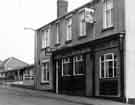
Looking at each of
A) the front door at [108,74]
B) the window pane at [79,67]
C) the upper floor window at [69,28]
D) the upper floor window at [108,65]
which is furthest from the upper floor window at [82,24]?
the upper floor window at [108,65]

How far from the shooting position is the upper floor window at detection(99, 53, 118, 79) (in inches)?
725

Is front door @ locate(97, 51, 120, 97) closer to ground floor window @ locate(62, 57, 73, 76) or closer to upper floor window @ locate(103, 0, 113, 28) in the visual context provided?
A: upper floor window @ locate(103, 0, 113, 28)

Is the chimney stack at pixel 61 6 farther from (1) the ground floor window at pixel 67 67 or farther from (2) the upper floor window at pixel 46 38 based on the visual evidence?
(1) the ground floor window at pixel 67 67

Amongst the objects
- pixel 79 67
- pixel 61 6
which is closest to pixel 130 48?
pixel 79 67

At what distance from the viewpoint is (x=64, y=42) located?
25.2 metres

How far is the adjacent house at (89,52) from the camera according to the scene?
1788cm

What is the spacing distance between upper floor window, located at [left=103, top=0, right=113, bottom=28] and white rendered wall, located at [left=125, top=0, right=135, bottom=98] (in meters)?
1.68

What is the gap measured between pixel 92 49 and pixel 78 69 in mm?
2765

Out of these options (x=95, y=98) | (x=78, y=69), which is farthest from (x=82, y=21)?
(x=95, y=98)

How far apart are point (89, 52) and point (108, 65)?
7.94ft

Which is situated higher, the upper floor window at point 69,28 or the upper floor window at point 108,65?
the upper floor window at point 69,28

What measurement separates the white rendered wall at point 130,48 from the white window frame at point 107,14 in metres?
1.61

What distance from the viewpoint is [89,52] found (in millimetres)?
20953

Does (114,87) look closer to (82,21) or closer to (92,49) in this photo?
(92,49)
